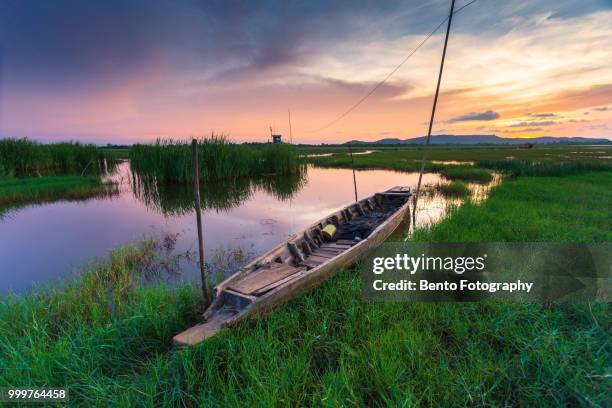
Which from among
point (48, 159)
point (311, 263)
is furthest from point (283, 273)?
point (48, 159)

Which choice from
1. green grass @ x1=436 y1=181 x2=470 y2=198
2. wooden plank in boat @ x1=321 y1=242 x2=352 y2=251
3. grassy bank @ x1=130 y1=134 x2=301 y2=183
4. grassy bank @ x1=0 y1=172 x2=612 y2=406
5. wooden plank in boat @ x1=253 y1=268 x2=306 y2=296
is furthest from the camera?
grassy bank @ x1=130 y1=134 x2=301 y2=183

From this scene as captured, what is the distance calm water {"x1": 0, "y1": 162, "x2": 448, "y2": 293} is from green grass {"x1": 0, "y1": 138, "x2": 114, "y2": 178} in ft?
25.8

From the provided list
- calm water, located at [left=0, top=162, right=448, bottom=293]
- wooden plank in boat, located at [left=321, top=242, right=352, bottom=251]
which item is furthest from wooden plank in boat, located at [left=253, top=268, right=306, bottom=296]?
calm water, located at [left=0, top=162, right=448, bottom=293]

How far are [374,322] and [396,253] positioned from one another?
235 cm

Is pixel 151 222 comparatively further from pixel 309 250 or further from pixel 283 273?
pixel 283 273

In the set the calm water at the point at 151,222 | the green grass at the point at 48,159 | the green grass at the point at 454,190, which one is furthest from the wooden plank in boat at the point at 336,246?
the green grass at the point at 48,159

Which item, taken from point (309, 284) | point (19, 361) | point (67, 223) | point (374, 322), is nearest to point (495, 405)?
point (374, 322)

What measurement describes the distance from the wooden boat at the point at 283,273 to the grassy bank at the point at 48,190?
1219cm

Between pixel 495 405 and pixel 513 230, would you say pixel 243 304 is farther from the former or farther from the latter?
pixel 513 230

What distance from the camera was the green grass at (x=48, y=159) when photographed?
664 inches

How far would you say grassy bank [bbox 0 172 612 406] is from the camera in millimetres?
2352

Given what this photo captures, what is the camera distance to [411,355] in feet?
8.90

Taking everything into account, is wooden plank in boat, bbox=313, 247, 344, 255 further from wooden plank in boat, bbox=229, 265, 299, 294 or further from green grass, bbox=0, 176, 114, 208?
green grass, bbox=0, 176, 114, 208

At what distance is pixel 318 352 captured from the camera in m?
3.01
